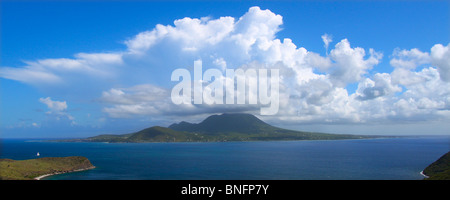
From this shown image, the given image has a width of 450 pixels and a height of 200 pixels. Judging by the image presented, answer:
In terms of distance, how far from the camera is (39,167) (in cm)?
10262

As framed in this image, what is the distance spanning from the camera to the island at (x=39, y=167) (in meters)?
86.1

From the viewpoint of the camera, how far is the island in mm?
86125
